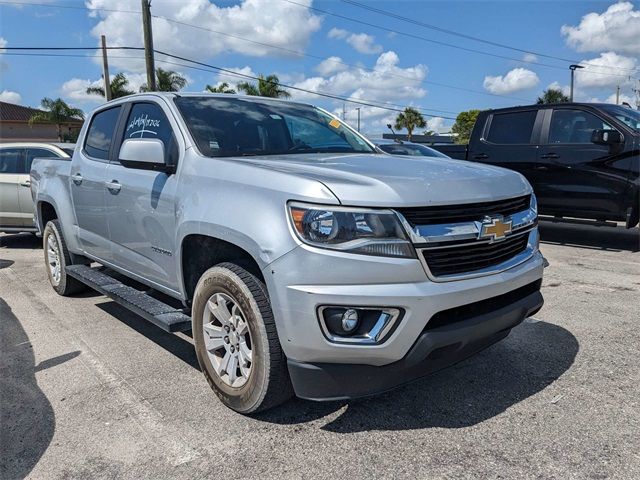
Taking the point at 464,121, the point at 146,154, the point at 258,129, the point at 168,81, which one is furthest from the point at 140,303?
the point at 464,121

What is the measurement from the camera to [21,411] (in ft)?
10.4

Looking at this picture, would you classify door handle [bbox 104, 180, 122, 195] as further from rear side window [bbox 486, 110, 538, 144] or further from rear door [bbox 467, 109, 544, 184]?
rear side window [bbox 486, 110, 538, 144]

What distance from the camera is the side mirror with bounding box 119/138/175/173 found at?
10.8 feet

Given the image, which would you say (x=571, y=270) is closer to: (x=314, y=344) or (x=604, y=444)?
(x=604, y=444)

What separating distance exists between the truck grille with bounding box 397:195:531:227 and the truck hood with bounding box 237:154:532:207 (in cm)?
3

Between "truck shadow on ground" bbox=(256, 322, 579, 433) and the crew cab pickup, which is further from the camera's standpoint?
the crew cab pickup

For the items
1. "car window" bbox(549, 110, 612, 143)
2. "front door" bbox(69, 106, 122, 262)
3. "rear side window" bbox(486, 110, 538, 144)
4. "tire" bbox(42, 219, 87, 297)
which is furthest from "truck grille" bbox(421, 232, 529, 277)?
"rear side window" bbox(486, 110, 538, 144)

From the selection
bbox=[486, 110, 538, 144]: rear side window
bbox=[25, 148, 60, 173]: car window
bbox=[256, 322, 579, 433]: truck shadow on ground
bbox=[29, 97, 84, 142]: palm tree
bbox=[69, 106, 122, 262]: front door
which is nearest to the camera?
bbox=[256, 322, 579, 433]: truck shadow on ground

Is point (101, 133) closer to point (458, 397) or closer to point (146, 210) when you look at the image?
point (146, 210)

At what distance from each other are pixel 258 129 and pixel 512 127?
6253 millimetres

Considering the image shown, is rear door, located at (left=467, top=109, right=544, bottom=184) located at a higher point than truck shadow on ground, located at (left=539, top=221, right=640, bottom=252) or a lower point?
higher

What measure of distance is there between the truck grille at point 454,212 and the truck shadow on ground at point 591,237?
5.89 m

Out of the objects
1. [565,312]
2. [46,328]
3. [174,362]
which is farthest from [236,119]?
[565,312]

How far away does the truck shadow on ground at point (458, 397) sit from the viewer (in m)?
2.95
